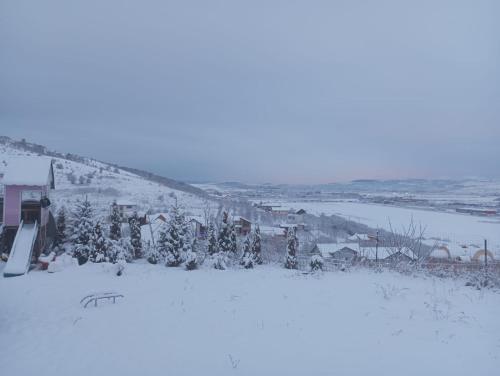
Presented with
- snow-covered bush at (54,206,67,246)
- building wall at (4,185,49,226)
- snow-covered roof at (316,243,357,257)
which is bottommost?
snow-covered roof at (316,243,357,257)

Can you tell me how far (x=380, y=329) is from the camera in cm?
557

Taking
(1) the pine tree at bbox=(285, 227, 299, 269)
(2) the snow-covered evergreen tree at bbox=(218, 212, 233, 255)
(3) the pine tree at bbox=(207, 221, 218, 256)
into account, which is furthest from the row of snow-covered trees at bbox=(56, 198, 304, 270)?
(2) the snow-covered evergreen tree at bbox=(218, 212, 233, 255)

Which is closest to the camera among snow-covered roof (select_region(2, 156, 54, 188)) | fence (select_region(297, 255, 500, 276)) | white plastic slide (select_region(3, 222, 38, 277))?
white plastic slide (select_region(3, 222, 38, 277))

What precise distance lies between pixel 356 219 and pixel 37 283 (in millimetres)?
43343

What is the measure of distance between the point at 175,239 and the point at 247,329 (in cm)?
753

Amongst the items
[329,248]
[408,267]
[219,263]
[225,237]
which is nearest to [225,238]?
[225,237]

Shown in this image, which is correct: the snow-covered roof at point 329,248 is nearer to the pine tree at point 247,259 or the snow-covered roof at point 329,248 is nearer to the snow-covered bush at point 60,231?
the pine tree at point 247,259

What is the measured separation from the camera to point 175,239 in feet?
40.8

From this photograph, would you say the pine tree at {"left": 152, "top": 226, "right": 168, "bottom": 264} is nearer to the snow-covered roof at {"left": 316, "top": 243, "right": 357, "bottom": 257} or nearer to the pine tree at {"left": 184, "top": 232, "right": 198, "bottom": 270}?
the pine tree at {"left": 184, "top": 232, "right": 198, "bottom": 270}

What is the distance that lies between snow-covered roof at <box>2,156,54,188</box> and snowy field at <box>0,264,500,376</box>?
5.82 meters

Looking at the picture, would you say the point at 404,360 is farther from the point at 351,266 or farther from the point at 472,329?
the point at 351,266

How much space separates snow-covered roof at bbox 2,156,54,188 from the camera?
13.2m

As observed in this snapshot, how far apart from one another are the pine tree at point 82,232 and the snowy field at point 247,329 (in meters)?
2.78

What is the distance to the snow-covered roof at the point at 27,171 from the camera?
1316 centimetres
